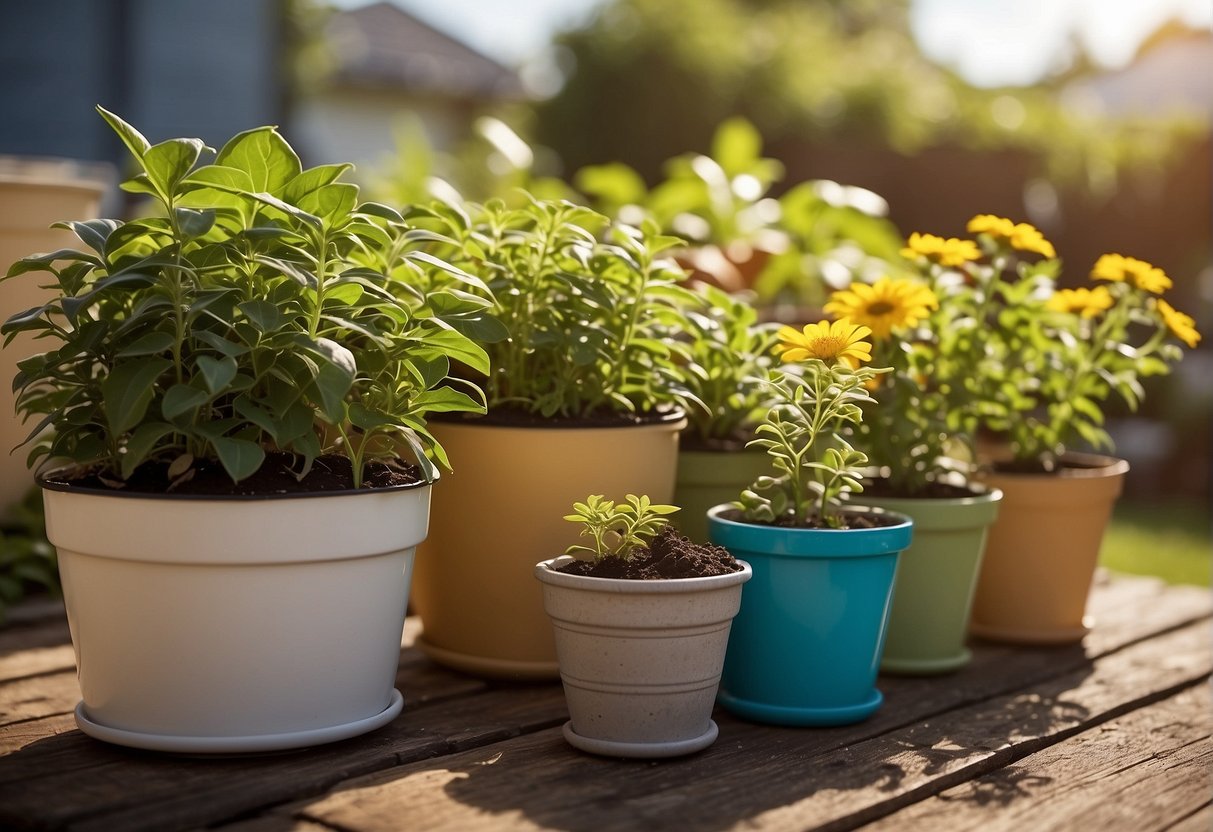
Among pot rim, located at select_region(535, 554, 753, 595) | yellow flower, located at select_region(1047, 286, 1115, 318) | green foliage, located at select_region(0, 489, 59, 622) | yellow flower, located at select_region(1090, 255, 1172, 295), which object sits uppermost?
yellow flower, located at select_region(1090, 255, 1172, 295)

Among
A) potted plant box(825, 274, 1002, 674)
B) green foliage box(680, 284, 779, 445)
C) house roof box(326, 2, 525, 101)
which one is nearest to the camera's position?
potted plant box(825, 274, 1002, 674)

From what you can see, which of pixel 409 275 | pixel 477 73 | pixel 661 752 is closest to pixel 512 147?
pixel 409 275

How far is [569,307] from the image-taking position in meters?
1.75

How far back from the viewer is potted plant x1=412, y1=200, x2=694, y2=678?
5.64 feet

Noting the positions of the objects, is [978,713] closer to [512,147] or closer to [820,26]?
[512,147]

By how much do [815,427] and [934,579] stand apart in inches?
17.3

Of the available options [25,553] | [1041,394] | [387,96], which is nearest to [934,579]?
[1041,394]

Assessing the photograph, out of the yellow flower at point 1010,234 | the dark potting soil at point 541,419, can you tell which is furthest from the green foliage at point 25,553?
the yellow flower at point 1010,234

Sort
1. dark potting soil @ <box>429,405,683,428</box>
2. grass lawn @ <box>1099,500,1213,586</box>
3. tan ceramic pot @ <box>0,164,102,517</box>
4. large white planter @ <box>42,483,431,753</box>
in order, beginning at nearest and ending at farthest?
large white planter @ <box>42,483,431,753</box>
dark potting soil @ <box>429,405,683,428</box>
tan ceramic pot @ <box>0,164,102,517</box>
grass lawn @ <box>1099,500,1213,586</box>

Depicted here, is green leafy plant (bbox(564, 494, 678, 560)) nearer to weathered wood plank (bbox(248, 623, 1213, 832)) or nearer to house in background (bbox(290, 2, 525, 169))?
weathered wood plank (bbox(248, 623, 1213, 832))

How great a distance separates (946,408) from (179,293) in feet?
3.86

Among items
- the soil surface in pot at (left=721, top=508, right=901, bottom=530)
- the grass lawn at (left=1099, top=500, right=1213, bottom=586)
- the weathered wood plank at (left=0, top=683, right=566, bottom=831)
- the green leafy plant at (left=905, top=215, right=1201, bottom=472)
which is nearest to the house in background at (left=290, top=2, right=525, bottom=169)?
the grass lawn at (left=1099, top=500, right=1213, bottom=586)

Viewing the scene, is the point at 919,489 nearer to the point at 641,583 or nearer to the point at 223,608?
the point at 641,583

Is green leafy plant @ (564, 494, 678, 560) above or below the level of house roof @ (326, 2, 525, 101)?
below
